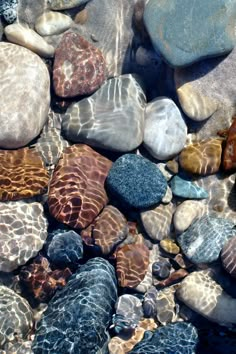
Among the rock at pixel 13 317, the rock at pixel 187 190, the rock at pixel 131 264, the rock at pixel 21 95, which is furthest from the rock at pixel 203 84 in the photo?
the rock at pixel 13 317

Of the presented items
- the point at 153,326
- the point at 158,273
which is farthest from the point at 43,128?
the point at 153,326

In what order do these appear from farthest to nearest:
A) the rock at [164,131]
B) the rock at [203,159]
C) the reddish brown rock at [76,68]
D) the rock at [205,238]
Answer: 1. the reddish brown rock at [76,68]
2. the rock at [164,131]
3. the rock at [203,159]
4. the rock at [205,238]

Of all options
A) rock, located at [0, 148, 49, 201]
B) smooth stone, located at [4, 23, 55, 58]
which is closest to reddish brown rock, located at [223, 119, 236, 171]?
rock, located at [0, 148, 49, 201]

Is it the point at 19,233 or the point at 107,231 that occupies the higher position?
the point at 107,231

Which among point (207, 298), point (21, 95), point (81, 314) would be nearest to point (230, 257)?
point (207, 298)

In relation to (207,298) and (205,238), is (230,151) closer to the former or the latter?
(205,238)

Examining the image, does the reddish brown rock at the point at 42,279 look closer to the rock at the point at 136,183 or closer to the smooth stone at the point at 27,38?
the rock at the point at 136,183

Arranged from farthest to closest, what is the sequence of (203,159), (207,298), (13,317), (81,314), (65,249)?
(203,159)
(65,249)
(207,298)
(13,317)
(81,314)
